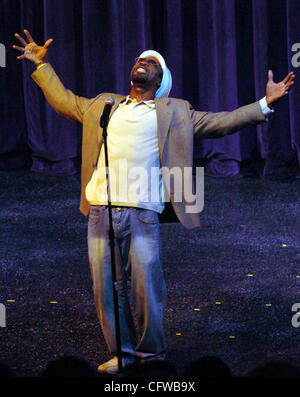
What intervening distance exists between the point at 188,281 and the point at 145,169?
62.0 inches

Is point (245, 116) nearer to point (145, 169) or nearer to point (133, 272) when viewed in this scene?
point (145, 169)

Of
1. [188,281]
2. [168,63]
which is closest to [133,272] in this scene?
[188,281]

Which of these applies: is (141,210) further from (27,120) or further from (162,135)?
(27,120)

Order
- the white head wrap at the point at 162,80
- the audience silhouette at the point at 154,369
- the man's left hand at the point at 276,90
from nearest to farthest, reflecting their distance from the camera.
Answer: the audience silhouette at the point at 154,369 < the man's left hand at the point at 276,90 < the white head wrap at the point at 162,80

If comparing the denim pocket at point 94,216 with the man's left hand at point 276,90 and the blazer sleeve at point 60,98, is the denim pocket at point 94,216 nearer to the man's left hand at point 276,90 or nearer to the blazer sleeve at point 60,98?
the blazer sleeve at point 60,98

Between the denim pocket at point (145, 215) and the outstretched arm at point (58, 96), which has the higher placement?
the outstretched arm at point (58, 96)

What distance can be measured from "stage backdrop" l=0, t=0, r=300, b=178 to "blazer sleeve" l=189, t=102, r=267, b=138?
15.6 feet

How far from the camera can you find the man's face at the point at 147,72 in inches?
119

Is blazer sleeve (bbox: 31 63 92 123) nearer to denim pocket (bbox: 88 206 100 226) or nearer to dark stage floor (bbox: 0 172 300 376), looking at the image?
denim pocket (bbox: 88 206 100 226)

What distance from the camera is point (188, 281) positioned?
4.45 metres

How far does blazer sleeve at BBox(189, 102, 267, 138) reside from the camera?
3.01 metres

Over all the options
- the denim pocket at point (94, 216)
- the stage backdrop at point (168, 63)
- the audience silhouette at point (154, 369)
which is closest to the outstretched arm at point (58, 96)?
the denim pocket at point (94, 216)

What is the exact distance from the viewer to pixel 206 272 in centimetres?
463

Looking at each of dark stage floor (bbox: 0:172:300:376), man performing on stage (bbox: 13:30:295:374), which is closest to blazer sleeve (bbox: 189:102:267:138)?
man performing on stage (bbox: 13:30:295:374)
